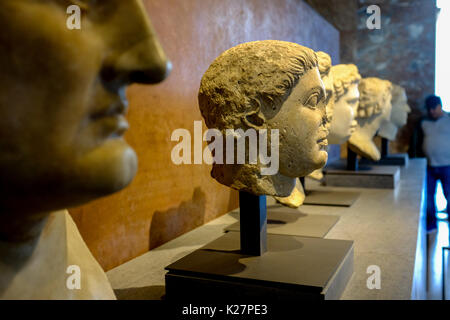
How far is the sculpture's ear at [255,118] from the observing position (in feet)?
6.97

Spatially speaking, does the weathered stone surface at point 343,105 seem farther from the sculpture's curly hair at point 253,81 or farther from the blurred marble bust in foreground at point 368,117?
the sculpture's curly hair at point 253,81

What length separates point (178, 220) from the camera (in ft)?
10.7

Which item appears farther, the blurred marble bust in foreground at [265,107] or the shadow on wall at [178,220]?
the shadow on wall at [178,220]

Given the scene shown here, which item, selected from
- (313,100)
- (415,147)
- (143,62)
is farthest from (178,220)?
(415,147)

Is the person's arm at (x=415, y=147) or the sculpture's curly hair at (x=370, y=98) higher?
the sculpture's curly hair at (x=370, y=98)

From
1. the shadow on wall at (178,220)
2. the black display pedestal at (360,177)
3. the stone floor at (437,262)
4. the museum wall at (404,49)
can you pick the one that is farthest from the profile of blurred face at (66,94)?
the museum wall at (404,49)

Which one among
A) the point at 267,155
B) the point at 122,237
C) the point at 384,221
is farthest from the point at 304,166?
the point at 384,221

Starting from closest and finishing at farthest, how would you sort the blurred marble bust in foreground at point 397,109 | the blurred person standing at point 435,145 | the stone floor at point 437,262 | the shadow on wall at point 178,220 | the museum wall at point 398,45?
the shadow on wall at point 178,220 < the stone floor at point 437,262 < the blurred person standing at point 435,145 < the blurred marble bust in foreground at point 397,109 < the museum wall at point 398,45

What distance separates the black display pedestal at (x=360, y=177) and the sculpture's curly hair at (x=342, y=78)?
135 centimetres

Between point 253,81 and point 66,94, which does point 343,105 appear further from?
point 66,94

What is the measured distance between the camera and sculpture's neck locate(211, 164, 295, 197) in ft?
7.08

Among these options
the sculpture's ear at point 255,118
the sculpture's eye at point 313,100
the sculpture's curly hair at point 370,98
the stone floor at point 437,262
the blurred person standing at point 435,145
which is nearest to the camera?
the sculpture's ear at point 255,118

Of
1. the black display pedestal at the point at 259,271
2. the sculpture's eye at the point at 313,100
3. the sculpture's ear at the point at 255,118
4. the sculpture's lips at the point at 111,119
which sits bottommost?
the black display pedestal at the point at 259,271
